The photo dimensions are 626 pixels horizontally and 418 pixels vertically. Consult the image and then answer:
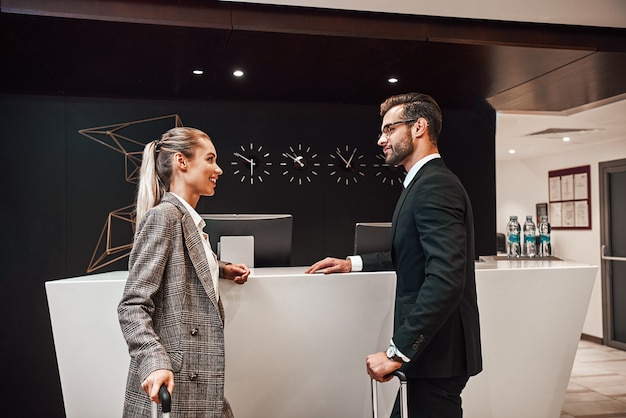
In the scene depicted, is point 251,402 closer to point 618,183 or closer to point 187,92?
point 187,92

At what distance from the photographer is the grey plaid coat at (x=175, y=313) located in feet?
5.17

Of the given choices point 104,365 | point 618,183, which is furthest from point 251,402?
point 618,183

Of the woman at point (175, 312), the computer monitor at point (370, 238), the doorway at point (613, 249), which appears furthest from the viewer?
the doorway at point (613, 249)

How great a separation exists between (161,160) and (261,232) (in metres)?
0.90

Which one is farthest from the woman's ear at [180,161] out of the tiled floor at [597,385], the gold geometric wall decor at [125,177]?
the tiled floor at [597,385]

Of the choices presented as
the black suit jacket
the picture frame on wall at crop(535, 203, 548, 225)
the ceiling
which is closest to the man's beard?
the black suit jacket

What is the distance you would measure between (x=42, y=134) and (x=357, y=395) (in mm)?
3274

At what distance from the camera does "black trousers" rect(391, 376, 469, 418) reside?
6.02 feet

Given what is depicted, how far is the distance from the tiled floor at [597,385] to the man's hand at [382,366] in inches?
122

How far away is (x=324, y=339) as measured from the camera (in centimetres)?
231

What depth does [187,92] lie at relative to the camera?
4.54 metres

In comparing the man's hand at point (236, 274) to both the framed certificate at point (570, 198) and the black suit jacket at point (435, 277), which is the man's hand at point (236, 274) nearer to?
the black suit jacket at point (435, 277)

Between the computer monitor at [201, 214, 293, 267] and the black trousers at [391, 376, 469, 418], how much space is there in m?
1.09

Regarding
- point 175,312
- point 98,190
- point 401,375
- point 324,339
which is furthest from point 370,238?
point 98,190
